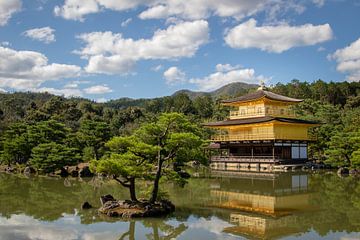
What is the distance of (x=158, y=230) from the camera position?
11.3 metres

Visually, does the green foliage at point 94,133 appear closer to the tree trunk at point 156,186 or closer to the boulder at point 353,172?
the boulder at point 353,172

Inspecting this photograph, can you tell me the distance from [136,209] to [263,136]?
23376 millimetres

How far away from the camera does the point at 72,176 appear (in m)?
27.9

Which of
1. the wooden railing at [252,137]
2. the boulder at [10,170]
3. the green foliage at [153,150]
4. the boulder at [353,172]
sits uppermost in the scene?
the wooden railing at [252,137]

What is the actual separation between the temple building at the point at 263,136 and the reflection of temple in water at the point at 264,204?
959cm

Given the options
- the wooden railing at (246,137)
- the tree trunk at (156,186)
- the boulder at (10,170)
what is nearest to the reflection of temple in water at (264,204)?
the tree trunk at (156,186)

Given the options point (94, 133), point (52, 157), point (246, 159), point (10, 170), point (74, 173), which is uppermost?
point (94, 133)

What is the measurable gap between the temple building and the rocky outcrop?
67.2 ft

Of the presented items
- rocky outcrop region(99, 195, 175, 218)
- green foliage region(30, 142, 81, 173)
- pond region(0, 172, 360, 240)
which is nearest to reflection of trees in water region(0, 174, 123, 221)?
pond region(0, 172, 360, 240)

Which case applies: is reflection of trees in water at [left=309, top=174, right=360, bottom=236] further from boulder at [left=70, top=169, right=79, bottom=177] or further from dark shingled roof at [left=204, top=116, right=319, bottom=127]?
boulder at [left=70, top=169, right=79, bottom=177]

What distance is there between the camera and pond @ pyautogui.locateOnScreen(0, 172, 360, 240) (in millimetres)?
10883

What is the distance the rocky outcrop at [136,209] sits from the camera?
12781mm

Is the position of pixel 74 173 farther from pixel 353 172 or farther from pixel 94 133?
pixel 353 172

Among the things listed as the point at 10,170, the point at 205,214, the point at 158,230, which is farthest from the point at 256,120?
the point at 158,230
